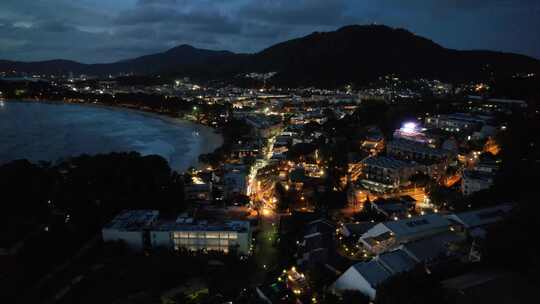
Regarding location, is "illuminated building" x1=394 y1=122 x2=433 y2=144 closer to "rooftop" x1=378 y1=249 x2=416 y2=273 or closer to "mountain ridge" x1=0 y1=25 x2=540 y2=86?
"rooftop" x1=378 y1=249 x2=416 y2=273

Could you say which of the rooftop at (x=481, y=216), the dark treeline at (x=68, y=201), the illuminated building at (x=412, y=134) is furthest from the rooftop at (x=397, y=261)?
the illuminated building at (x=412, y=134)

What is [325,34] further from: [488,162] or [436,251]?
[436,251]

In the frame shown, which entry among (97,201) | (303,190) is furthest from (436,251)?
(97,201)

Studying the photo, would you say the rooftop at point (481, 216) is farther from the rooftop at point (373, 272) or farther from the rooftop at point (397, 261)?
the rooftop at point (373, 272)

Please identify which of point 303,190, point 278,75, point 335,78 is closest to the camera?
point 303,190

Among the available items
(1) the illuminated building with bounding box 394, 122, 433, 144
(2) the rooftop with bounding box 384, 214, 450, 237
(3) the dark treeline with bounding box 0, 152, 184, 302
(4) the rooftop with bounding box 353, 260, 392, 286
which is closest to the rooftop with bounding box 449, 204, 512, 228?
(2) the rooftop with bounding box 384, 214, 450, 237
